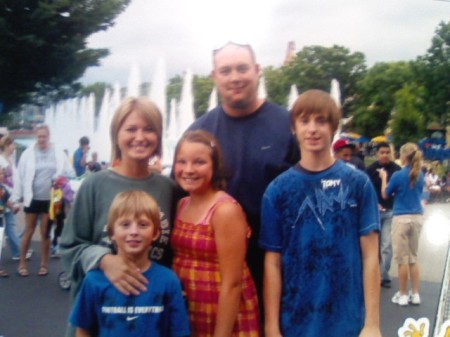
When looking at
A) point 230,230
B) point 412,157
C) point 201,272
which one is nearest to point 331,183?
point 230,230

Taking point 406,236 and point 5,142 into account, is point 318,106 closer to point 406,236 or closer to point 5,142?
point 406,236

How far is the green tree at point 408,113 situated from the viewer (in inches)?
78.2

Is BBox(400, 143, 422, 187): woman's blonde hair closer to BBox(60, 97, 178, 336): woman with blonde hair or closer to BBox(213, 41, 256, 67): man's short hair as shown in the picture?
BBox(213, 41, 256, 67): man's short hair

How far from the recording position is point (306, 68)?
196 centimetres

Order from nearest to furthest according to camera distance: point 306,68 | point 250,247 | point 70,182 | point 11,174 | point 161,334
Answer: point 161,334
point 250,247
point 306,68
point 70,182
point 11,174

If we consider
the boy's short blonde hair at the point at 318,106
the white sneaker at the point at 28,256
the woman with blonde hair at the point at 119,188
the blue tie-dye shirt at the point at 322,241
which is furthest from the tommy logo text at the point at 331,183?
the white sneaker at the point at 28,256

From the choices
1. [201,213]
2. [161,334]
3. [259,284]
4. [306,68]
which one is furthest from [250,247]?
[306,68]

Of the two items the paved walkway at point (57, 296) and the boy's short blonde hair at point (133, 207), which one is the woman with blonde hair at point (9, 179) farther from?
the boy's short blonde hair at point (133, 207)

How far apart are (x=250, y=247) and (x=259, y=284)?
0.37 ft

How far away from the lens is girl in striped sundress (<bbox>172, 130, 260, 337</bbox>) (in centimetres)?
145

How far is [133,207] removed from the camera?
4.66 feet

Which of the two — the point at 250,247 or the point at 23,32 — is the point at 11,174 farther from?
the point at 250,247

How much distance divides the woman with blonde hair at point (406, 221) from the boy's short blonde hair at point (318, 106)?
815mm

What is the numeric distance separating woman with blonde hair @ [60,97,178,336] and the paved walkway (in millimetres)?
1144
